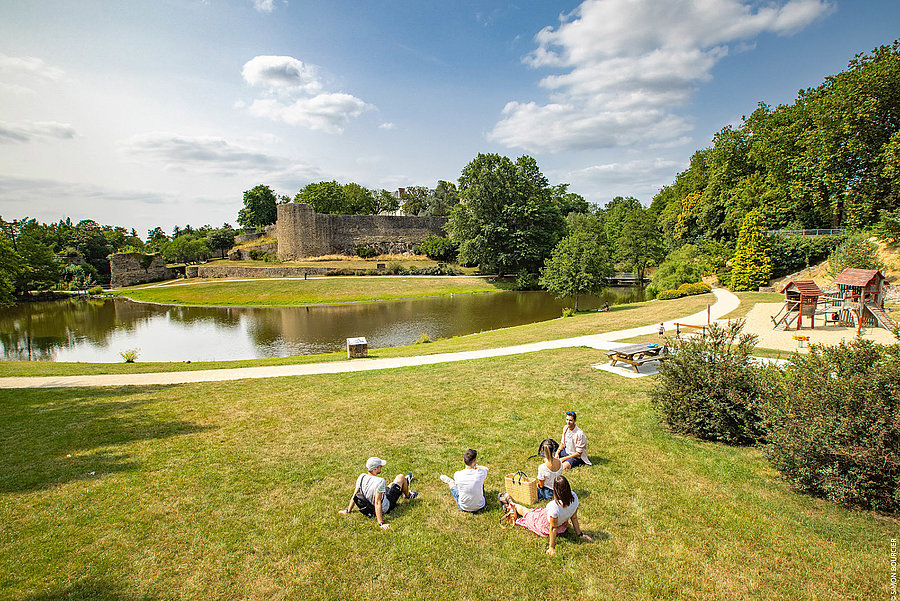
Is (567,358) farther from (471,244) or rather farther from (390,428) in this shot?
(471,244)

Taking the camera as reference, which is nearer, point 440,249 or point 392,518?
point 392,518

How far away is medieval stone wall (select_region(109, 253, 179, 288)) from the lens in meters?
52.2

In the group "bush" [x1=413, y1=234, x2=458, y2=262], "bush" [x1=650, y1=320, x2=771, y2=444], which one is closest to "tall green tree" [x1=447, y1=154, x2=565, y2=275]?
"bush" [x1=413, y1=234, x2=458, y2=262]

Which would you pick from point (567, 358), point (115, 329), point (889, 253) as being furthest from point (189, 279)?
point (889, 253)

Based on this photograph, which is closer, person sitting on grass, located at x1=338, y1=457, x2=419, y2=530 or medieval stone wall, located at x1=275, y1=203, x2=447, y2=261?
person sitting on grass, located at x1=338, y1=457, x2=419, y2=530

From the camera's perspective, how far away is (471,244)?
148 ft

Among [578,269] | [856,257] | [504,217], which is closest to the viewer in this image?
[856,257]

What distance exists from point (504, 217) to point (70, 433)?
40951 millimetres

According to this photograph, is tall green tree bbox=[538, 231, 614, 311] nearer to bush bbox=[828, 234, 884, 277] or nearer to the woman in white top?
bush bbox=[828, 234, 884, 277]

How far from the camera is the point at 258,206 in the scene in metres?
78.9

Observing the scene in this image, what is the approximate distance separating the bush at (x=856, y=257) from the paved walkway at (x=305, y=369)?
10095 millimetres

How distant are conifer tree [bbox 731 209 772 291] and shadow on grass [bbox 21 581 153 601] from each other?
32.6m

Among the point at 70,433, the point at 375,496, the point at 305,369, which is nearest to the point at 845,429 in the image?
the point at 375,496

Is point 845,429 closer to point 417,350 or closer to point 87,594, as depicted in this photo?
point 87,594
